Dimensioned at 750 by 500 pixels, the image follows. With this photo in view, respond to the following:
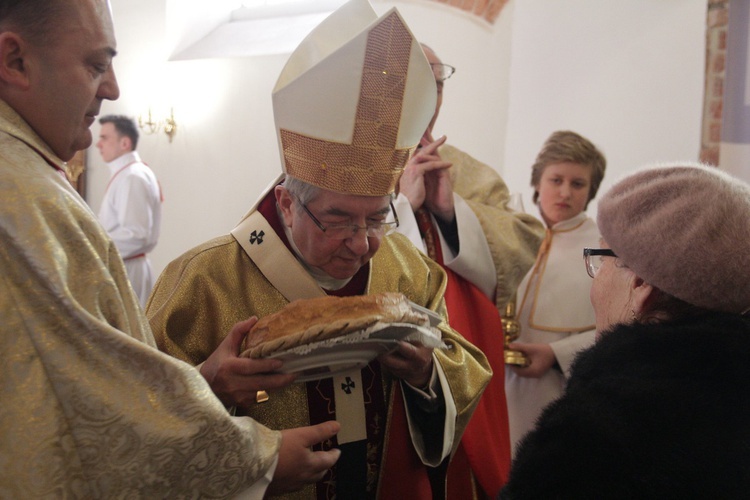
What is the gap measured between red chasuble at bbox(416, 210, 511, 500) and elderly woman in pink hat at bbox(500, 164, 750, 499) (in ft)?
3.59

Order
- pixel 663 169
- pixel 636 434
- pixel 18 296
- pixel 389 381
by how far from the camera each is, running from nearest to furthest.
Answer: pixel 18 296, pixel 636 434, pixel 663 169, pixel 389 381

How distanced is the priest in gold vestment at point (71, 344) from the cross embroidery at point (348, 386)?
0.62 m

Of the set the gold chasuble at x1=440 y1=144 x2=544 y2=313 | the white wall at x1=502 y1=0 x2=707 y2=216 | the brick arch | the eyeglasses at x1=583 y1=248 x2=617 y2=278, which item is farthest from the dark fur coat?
the brick arch

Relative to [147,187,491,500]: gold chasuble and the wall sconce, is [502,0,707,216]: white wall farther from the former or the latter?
the wall sconce

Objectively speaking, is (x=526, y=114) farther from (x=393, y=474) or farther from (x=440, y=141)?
(x=393, y=474)

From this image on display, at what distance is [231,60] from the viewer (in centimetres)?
801

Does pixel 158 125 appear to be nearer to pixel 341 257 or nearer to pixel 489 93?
pixel 489 93

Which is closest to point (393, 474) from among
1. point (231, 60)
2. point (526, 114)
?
point (526, 114)

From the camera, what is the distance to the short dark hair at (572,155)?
3.45m

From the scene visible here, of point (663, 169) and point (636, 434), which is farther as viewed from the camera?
point (663, 169)

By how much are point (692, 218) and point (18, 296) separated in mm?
1247

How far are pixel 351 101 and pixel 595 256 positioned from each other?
75 centimetres

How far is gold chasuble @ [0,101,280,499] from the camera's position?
1.12m

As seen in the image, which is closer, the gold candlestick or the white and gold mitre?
the white and gold mitre
